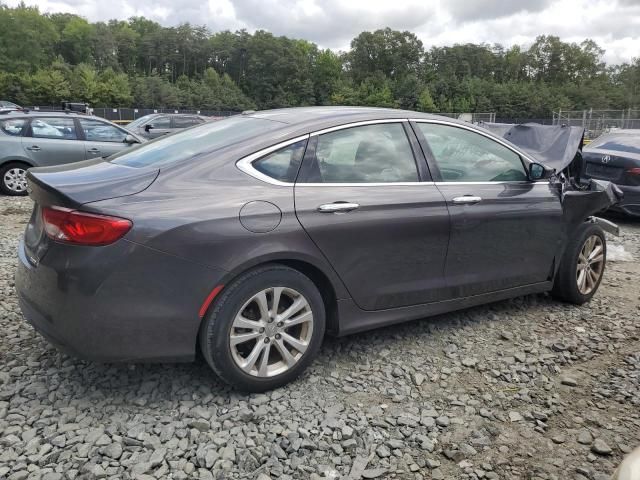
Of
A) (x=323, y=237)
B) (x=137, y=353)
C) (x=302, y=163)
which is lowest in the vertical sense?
(x=137, y=353)

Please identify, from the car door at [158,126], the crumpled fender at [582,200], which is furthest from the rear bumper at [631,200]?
the car door at [158,126]

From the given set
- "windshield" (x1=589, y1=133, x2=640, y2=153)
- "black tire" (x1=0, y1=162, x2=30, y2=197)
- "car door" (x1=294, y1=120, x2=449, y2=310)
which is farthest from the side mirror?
"black tire" (x1=0, y1=162, x2=30, y2=197)

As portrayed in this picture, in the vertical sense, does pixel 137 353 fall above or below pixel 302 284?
below

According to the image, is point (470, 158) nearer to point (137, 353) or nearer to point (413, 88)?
point (137, 353)

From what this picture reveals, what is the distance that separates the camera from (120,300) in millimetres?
2607

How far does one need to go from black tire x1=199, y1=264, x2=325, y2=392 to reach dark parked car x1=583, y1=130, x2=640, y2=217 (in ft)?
22.6

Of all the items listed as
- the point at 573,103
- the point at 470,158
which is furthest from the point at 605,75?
the point at 470,158

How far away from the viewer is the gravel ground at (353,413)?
8.29 feet

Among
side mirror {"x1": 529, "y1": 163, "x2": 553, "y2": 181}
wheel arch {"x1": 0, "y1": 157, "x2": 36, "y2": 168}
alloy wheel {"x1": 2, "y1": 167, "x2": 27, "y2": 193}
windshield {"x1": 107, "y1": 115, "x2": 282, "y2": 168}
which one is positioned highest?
windshield {"x1": 107, "y1": 115, "x2": 282, "y2": 168}

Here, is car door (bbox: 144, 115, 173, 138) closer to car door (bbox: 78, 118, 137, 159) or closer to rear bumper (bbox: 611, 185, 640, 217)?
car door (bbox: 78, 118, 137, 159)

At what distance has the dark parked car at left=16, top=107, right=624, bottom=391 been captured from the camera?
2.63 meters

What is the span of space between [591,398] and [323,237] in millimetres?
1877

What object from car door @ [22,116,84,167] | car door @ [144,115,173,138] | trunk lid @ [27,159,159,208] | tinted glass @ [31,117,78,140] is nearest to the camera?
trunk lid @ [27,159,159,208]

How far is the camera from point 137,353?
8.89 feet
